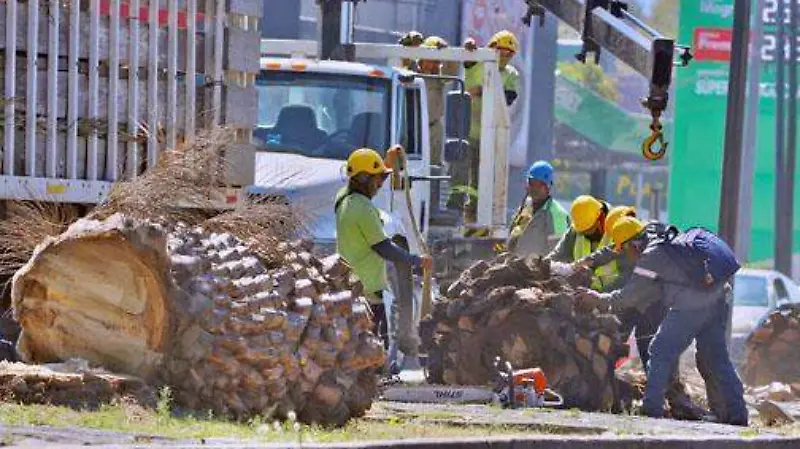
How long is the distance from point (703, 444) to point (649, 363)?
11.8 ft

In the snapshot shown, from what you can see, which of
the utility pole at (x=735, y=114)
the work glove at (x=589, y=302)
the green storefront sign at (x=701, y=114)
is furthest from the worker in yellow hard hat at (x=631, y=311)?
the green storefront sign at (x=701, y=114)

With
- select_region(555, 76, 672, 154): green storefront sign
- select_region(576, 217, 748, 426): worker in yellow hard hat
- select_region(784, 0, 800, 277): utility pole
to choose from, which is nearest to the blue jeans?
select_region(576, 217, 748, 426): worker in yellow hard hat

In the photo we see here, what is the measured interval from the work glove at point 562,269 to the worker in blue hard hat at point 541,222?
92.4 inches

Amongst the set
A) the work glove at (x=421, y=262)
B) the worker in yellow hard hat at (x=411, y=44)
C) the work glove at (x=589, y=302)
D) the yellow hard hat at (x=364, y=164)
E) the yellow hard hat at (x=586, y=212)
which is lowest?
the work glove at (x=589, y=302)

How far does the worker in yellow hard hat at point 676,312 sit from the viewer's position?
598 inches

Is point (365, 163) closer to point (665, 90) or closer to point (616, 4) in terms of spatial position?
point (665, 90)

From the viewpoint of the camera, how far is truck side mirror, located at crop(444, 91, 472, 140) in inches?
771

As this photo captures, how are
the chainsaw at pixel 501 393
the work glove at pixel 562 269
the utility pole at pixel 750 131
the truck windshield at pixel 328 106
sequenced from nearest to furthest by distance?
the chainsaw at pixel 501 393 < the work glove at pixel 562 269 < the truck windshield at pixel 328 106 < the utility pole at pixel 750 131

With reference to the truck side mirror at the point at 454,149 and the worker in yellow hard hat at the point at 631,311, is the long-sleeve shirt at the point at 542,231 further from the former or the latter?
the worker in yellow hard hat at the point at 631,311

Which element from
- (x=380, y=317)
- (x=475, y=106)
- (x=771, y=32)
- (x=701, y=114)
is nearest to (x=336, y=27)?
(x=475, y=106)

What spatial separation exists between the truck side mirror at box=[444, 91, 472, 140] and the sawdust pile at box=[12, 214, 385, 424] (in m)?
8.20

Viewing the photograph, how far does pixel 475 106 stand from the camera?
21.5 metres

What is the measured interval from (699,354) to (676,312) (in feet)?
1.84

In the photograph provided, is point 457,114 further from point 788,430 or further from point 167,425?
point 167,425
